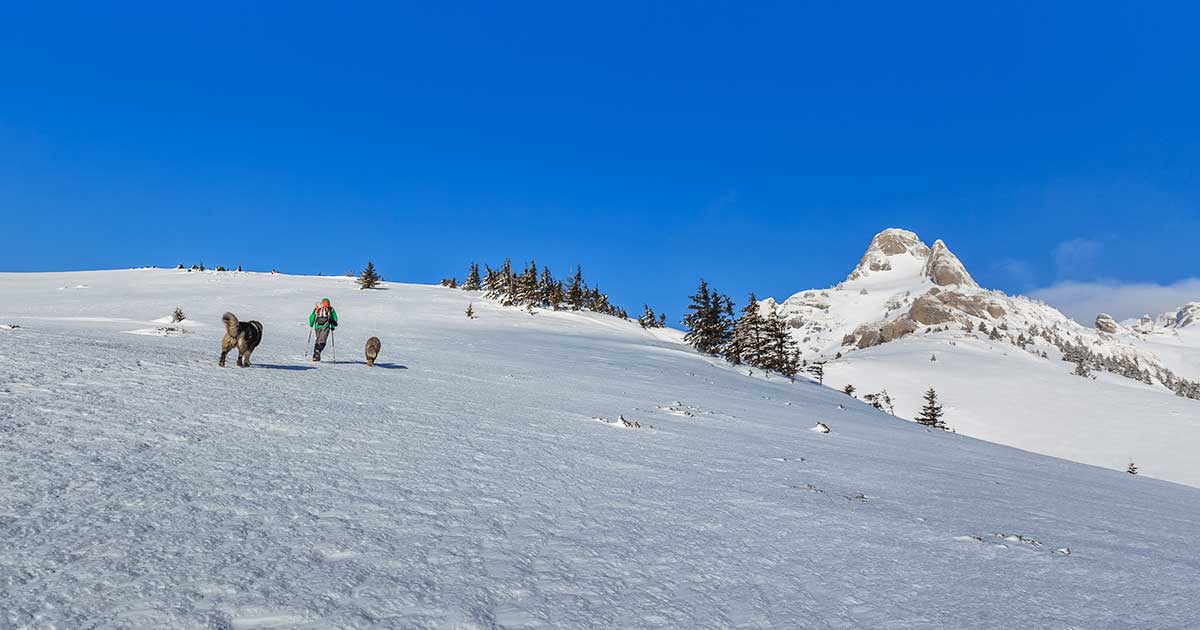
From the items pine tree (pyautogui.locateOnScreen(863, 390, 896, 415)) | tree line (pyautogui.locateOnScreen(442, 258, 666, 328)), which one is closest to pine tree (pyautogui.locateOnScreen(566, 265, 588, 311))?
tree line (pyautogui.locateOnScreen(442, 258, 666, 328))

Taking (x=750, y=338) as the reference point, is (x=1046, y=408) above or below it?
below

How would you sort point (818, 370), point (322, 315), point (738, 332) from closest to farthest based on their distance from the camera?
point (322, 315)
point (738, 332)
point (818, 370)

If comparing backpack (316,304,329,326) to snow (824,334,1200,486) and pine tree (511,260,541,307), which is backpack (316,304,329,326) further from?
snow (824,334,1200,486)

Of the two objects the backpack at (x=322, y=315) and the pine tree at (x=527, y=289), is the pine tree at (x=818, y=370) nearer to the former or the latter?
the pine tree at (x=527, y=289)

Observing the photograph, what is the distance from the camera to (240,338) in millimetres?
11680

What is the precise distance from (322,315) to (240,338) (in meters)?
4.15

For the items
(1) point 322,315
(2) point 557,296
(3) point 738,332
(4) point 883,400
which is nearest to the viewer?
(1) point 322,315

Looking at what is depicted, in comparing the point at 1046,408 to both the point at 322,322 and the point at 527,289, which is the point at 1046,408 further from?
the point at 322,322

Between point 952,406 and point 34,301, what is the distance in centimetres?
8986

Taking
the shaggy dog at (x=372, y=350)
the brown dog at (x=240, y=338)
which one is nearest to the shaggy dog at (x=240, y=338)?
the brown dog at (x=240, y=338)

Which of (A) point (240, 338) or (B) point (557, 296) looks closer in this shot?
(A) point (240, 338)

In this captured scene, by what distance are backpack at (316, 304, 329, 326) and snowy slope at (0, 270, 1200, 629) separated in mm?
3570

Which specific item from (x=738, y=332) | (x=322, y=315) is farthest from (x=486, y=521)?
(x=738, y=332)

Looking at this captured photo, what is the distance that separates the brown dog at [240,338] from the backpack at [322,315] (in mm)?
3534
